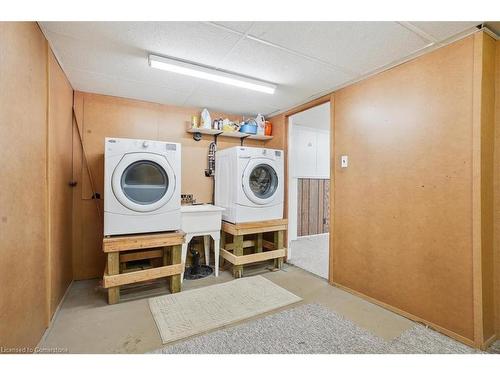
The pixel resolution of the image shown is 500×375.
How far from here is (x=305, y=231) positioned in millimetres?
5219

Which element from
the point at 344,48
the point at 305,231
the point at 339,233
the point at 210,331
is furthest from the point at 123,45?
the point at 305,231

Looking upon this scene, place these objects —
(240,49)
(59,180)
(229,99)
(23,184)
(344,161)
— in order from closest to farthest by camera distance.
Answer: (23,184)
(240,49)
(59,180)
(344,161)
(229,99)

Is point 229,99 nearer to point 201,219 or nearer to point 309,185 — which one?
point 201,219

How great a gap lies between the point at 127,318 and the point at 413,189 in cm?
267

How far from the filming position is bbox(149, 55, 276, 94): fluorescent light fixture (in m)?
2.05

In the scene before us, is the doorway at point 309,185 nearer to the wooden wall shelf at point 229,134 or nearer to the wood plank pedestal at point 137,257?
the wooden wall shelf at point 229,134

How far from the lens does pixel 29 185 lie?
1.53 metres

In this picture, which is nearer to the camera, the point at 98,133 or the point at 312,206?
the point at 98,133

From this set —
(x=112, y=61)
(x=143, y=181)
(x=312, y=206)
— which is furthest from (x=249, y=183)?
(x=312, y=206)

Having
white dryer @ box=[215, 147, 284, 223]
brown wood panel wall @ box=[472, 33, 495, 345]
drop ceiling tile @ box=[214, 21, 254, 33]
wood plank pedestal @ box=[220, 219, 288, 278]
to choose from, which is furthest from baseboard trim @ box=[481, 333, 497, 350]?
drop ceiling tile @ box=[214, 21, 254, 33]

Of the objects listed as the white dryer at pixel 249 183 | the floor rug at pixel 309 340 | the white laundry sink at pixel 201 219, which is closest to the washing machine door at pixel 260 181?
the white dryer at pixel 249 183

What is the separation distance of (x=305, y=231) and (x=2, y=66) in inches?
195
